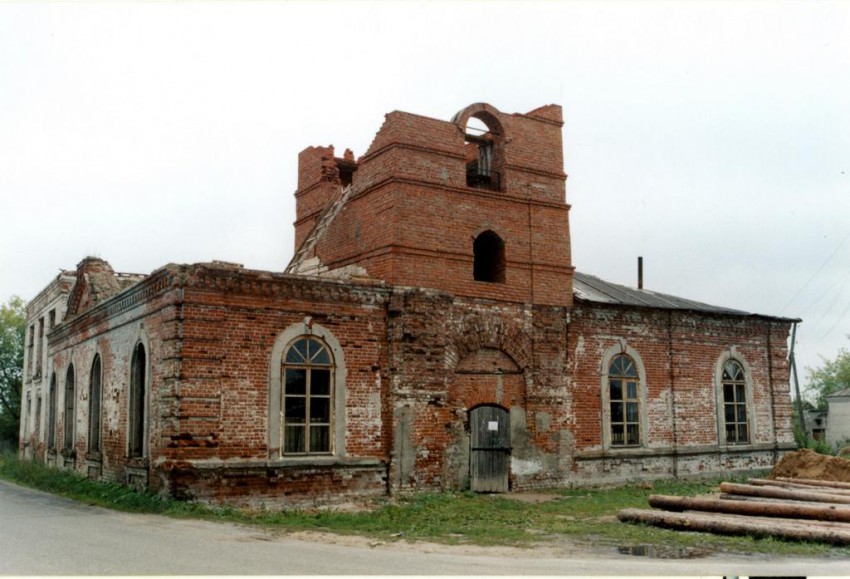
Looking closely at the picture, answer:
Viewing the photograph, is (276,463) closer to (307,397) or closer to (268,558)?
(307,397)

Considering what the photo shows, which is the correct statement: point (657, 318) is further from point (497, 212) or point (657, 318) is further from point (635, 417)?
point (497, 212)

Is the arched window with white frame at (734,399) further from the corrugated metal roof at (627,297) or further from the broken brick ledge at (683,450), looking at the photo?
the corrugated metal roof at (627,297)

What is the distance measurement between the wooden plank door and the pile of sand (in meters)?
6.75

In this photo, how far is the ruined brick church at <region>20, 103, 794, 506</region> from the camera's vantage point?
44.5ft

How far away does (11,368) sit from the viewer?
3928cm

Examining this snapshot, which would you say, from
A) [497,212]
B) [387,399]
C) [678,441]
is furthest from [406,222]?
[678,441]

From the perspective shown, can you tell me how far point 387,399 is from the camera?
597 inches

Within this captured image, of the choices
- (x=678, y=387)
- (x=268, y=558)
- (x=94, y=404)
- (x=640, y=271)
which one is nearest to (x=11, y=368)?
(x=94, y=404)

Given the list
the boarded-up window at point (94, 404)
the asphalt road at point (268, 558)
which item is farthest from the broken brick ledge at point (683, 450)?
the boarded-up window at point (94, 404)

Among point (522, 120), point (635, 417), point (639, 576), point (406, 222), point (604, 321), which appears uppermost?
point (522, 120)

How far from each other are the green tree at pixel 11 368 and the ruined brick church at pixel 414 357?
1909 cm

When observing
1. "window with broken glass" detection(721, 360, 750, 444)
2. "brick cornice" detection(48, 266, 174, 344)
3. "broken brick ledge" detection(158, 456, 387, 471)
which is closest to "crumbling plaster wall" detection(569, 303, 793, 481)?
"window with broken glass" detection(721, 360, 750, 444)

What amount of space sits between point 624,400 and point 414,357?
238 inches

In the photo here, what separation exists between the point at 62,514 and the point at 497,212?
9.89 meters
